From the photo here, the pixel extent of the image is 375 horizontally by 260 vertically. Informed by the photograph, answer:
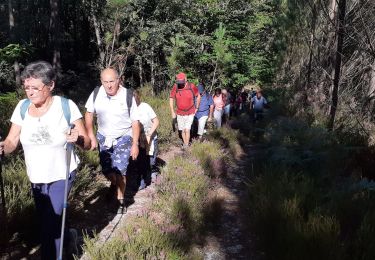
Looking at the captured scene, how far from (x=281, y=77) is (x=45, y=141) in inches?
1021

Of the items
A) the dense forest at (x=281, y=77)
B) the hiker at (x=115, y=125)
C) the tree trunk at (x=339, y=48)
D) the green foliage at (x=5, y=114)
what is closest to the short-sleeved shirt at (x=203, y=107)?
the dense forest at (x=281, y=77)

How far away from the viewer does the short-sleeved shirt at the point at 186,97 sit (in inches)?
334

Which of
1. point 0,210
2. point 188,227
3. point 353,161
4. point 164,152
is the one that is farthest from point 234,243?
point 164,152

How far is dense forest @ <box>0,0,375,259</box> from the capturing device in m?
4.31

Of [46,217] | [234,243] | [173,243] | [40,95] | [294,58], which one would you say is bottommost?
[234,243]

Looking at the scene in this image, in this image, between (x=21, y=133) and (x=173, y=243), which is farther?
(x=173, y=243)

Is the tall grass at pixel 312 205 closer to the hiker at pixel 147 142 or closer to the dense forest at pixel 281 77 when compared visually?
the dense forest at pixel 281 77

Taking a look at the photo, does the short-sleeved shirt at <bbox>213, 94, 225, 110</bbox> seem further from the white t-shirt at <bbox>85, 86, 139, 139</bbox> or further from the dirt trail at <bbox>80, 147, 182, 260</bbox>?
the white t-shirt at <bbox>85, 86, 139, 139</bbox>

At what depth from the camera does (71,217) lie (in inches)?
190

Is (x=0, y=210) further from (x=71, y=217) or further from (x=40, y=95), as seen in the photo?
(x=40, y=95)

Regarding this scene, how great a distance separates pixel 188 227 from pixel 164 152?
4.55 metres

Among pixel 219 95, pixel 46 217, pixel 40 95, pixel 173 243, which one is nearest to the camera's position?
pixel 40 95

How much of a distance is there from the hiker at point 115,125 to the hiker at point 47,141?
57.1 inches

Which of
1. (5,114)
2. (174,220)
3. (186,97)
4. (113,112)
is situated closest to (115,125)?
(113,112)
